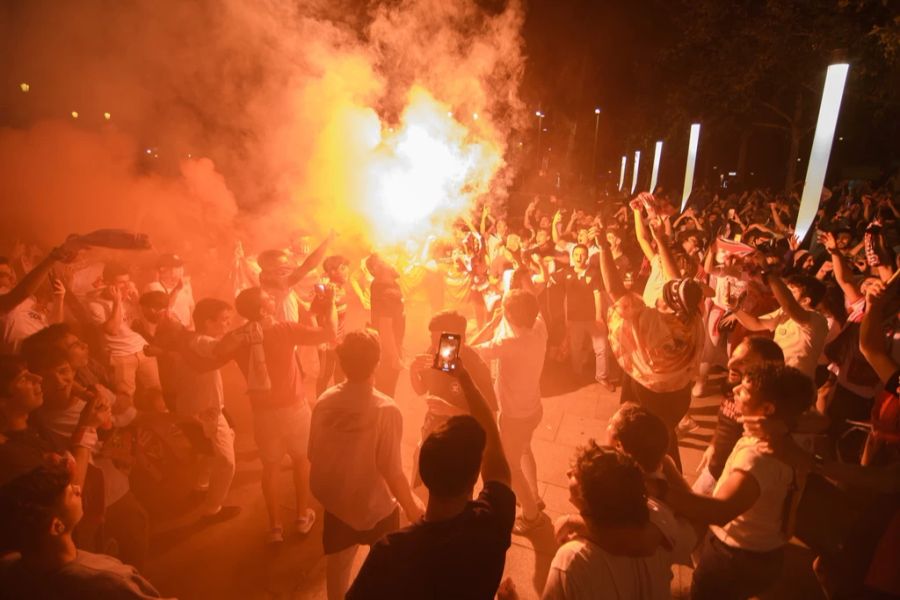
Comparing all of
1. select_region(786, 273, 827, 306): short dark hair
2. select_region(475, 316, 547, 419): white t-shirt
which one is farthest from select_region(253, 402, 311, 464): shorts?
select_region(786, 273, 827, 306): short dark hair

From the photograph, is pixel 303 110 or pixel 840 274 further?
pixel 303 110

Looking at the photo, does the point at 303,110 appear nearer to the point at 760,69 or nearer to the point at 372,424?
the point at 372,424

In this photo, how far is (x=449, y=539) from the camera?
1.78 m

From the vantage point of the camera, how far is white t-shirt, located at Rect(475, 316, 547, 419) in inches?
161

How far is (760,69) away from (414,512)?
1993 centimetres

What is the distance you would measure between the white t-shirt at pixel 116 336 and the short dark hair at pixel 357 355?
3016mm

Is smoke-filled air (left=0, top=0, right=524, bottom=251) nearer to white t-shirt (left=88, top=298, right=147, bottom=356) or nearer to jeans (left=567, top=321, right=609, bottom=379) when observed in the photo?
white t-shirt (left=88, top=298, right=147, bottom=356)

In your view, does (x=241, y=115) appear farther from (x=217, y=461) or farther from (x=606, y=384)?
(x=606, y=384)

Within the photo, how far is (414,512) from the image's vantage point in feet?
9.55

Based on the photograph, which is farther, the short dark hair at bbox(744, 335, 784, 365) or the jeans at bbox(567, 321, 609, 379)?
the jeans at bbox(567, 321, 609, 379)

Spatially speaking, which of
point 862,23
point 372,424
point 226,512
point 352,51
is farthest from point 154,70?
point 862,23

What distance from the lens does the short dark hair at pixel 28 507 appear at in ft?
6.01

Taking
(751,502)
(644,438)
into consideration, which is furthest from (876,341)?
(644,438)

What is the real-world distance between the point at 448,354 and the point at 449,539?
111 cm
